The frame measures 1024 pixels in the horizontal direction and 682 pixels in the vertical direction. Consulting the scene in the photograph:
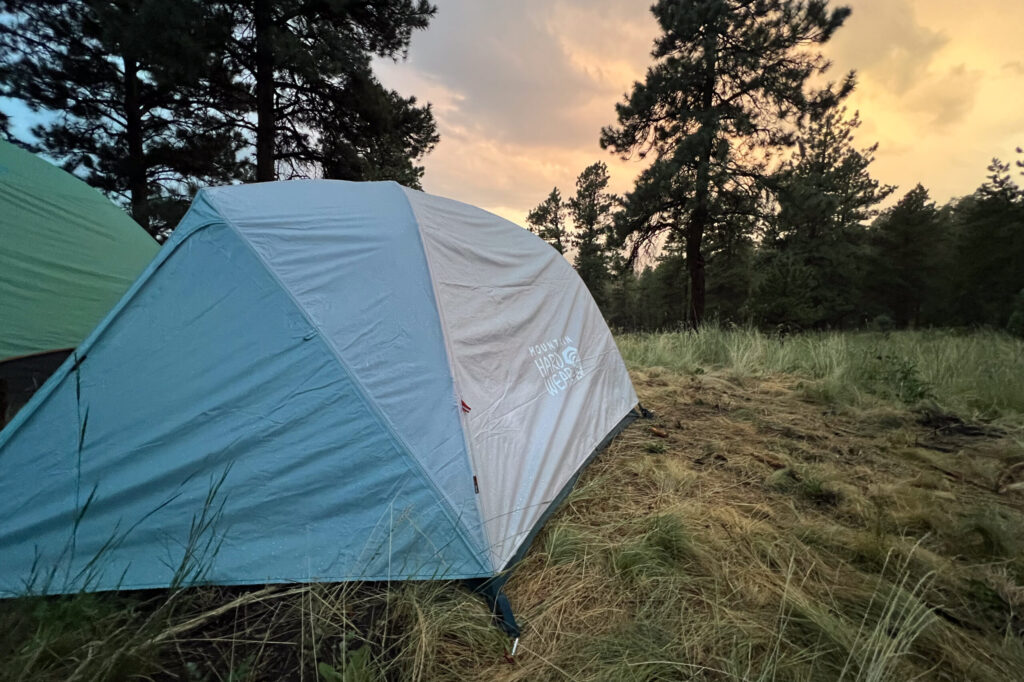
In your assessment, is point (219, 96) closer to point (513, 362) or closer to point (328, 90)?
point (328, 90)

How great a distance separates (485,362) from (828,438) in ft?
9.32

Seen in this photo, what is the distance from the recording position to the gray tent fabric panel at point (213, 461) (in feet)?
4.45

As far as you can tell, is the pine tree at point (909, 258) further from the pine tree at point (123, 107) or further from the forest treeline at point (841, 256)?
the pine tree at point (123, 107)

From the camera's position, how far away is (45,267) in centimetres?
273

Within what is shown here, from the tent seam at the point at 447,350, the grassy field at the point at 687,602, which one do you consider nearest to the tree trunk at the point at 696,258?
the grassy field at the point at 687,602

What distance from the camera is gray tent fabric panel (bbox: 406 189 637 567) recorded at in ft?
5.29

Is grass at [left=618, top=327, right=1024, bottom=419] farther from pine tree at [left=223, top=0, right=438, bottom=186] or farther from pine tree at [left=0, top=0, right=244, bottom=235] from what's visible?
pine tree at [left=0, top=0, right=244, bottom=235]

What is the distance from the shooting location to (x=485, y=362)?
1854 mm

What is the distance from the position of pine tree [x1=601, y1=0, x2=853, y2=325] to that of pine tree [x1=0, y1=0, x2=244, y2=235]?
10.3 m

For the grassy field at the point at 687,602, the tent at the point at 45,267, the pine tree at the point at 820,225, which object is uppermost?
the pine tree at the point at 820,225

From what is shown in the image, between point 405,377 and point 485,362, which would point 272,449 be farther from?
point 485,362

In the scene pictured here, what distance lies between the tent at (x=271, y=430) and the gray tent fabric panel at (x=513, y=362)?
0.02 meters

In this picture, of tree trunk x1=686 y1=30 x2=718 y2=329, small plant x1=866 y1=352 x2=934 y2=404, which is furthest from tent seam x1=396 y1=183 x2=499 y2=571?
tree trunk x1=686 y1=30 x2=718 y2=329

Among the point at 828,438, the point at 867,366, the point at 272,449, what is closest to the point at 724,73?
the point at 867,366
